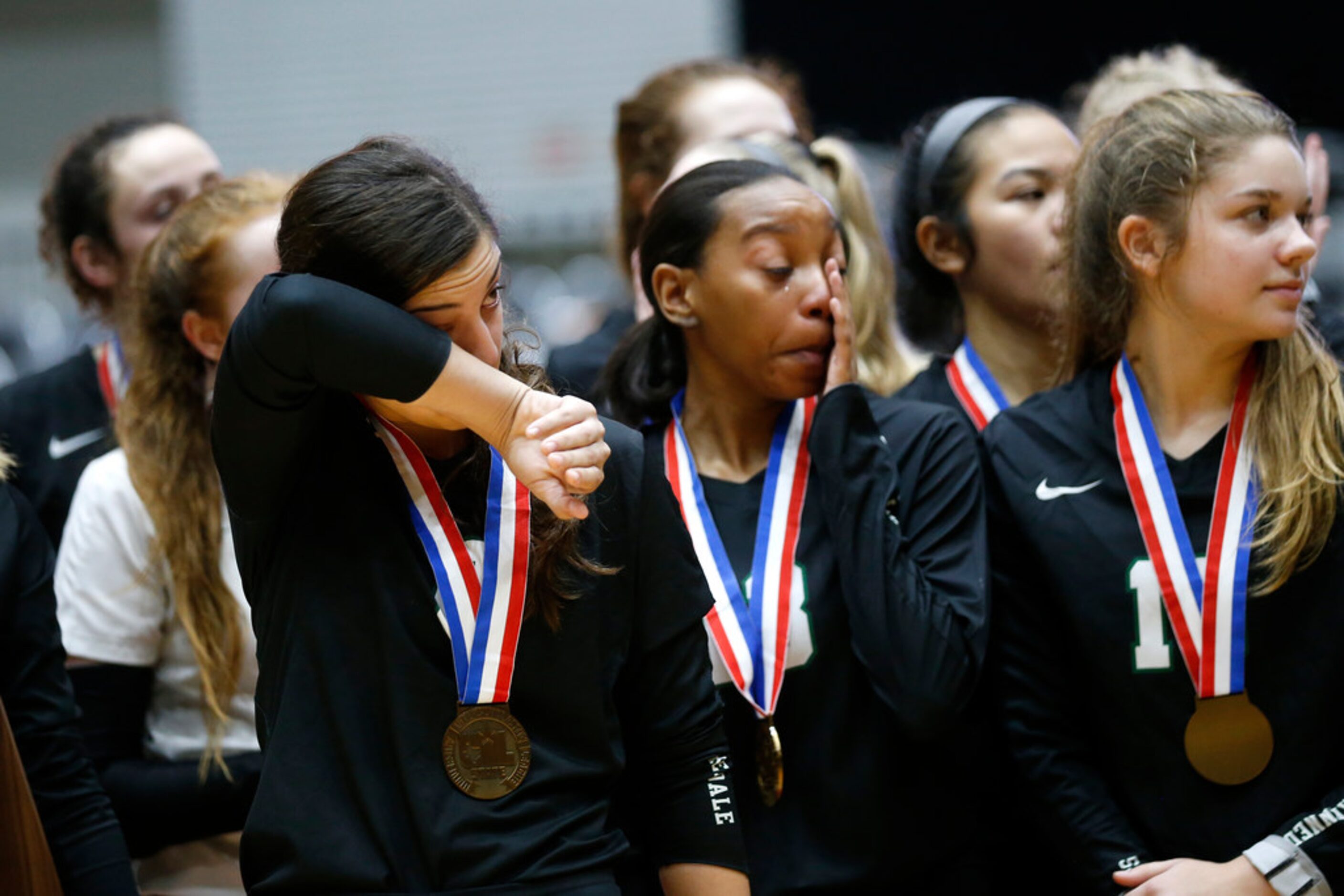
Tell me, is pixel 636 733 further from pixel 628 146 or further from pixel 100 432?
pixel 628 146

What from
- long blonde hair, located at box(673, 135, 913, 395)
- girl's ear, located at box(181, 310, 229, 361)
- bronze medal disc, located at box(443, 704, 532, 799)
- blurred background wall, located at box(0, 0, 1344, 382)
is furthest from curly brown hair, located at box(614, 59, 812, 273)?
blurred background wall, located at box(0, 0, 1344, 382)

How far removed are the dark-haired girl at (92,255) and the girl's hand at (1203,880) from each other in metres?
2.64

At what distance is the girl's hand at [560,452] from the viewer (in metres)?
1.83

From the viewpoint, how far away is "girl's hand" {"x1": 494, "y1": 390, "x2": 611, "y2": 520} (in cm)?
183

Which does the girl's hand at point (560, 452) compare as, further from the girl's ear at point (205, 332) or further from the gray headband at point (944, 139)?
the gray headband at point (944, 139)

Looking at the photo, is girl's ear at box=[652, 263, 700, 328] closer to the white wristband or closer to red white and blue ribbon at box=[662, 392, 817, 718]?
red white and blue ribbon at box=[662, 392, 817, 718]

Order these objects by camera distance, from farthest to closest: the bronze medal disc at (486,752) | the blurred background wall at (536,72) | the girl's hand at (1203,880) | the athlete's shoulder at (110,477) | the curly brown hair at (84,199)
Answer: the blurred background wall at (536,72) → the curly brown hair at (84,199) → the athlete's shoulder at (110,477) → the girl's hand at (1203,880) → the bronze medal disc at (486,752)

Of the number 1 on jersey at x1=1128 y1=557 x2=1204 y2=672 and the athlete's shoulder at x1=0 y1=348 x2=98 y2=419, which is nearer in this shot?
the number 1 on jersey at x1=1128 y1=557 x2=1204 y2=672

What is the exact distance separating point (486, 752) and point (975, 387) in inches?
66.2

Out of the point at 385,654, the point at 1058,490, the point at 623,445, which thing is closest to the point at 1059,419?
the point at 1058,490

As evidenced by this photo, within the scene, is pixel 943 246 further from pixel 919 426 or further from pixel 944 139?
pixel 919 426

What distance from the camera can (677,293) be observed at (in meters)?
2.86

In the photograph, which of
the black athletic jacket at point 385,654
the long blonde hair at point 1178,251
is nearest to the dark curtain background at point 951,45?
the long blonde hair at point 1178,251

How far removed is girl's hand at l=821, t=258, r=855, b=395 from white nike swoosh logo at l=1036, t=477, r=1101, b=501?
1.38ft
